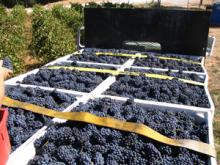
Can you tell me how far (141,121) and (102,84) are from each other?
3.71ft

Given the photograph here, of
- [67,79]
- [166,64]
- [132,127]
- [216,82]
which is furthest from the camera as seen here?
[216,82]

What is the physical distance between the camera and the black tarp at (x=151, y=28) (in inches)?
219

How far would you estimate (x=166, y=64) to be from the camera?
4.87 metres

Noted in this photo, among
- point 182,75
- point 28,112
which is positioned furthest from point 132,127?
point 182,75

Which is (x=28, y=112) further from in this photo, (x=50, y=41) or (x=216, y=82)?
(x=216, y=82)

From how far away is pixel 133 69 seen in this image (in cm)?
461

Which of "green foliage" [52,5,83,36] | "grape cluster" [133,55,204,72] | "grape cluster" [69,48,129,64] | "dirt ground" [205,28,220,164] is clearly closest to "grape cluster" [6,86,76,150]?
"grape cluster" [69,48,129,64]

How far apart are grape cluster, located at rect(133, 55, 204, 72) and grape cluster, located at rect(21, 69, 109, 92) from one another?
2.94 feet

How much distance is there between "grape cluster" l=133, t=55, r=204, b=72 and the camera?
4.73 meters

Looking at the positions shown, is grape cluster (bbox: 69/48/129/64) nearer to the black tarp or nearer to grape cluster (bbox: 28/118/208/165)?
the black tarp

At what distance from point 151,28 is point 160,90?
7.96ft

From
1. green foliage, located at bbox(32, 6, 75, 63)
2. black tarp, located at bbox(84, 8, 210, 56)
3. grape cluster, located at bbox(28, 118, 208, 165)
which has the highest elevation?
black tarp, located at bbox(84, 8, 210, 56)

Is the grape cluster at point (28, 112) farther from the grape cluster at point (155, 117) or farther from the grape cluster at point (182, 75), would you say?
the grape cluster at point (182, 75)

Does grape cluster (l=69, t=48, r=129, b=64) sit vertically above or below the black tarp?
below
